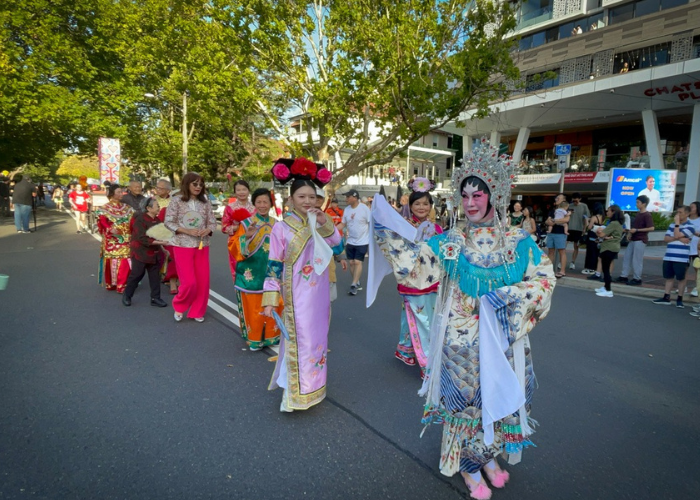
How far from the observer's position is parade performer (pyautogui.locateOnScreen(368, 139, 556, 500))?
7.15ft

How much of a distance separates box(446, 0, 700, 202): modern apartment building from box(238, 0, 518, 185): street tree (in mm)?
6997

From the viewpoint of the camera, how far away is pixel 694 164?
20016 millimetres

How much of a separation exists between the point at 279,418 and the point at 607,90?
24235 millimetres

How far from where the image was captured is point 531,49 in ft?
86.0

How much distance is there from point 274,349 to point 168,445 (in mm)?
1790

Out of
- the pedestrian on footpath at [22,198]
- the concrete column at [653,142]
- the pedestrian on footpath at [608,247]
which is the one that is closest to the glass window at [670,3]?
the concrete column at [653,142]

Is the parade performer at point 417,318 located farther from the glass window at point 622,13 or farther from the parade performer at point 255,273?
the glass window at point 622,13

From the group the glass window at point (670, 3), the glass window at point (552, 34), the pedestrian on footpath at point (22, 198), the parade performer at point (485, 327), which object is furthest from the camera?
the glass window at point (552, 34)

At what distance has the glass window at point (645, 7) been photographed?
21312 mm

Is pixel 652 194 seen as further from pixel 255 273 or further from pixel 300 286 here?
pixel 300 286

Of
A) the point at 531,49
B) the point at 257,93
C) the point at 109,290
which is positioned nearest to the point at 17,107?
the point at 257,93

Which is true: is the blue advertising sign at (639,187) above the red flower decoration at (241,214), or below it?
above

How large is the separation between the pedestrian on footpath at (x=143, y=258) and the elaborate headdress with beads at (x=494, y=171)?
4890mm

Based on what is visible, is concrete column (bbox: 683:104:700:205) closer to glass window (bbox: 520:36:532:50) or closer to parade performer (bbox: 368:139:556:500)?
glass window (bbox: 520:36:532:50)
